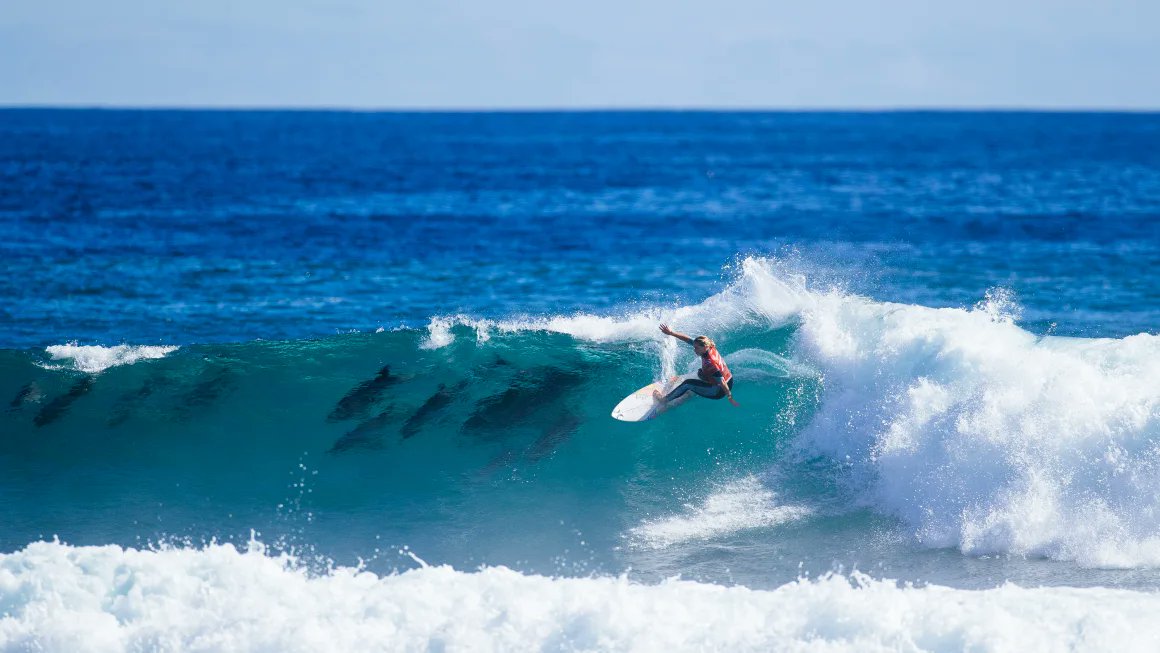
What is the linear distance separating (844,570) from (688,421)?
415 centimetres

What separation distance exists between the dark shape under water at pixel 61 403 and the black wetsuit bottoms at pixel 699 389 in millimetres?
8873

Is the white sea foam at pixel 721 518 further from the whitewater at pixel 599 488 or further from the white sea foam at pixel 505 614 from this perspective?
the white sea foam at pixel 505 614

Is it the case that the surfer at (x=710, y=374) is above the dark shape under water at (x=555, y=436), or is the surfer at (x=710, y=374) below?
above

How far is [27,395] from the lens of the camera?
1683 centimetres

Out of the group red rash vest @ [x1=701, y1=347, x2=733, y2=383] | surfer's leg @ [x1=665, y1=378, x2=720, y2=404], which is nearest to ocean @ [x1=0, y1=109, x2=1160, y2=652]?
surfer's leg @ [x1=665, y1=378, x2=720, y2=404]

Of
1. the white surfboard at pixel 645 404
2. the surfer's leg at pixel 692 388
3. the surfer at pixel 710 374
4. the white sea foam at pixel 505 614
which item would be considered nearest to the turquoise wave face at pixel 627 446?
the white surfboard at pixel 645 404

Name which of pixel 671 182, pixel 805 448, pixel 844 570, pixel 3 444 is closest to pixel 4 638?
pixel 3 444

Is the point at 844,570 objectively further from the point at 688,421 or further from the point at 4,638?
the point at 4,638

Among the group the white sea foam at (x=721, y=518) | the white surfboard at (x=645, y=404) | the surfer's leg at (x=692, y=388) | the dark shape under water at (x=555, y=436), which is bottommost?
the white sea foam at (x=721, y=518)

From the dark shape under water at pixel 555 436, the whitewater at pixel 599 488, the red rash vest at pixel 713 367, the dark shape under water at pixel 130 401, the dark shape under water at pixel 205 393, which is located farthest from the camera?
the dark shape under water at pixel 205 393

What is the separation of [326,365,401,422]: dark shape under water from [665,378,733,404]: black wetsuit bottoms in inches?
178

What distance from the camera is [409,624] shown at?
10164 mm

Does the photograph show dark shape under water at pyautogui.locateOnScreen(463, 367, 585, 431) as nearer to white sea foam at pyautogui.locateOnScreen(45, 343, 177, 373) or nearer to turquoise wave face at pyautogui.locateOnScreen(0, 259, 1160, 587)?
turquoise wave face at pyautogui.locateOnScreen(0, 259, 1160, 587)

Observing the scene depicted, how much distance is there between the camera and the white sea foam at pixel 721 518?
12914mm
